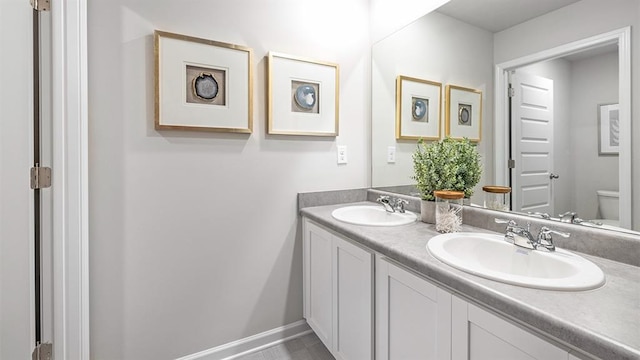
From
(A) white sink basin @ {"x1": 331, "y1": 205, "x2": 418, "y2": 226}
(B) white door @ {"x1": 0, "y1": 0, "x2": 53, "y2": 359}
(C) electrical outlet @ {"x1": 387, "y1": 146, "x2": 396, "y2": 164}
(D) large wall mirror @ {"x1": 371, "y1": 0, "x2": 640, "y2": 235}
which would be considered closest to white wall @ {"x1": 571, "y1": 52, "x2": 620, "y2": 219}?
(D) large wall mirror @ {"x1": 371, "y1": 0, "x2": 640, "y2": 235}

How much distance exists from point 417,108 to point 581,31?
2.70ft

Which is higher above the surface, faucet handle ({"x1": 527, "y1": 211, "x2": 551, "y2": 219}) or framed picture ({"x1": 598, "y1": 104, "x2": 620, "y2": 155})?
framed picture ({"x1": 598, "y1": 104, "x2": 620, "y2": 155})

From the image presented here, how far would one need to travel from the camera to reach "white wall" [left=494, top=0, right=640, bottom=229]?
900 millimetres

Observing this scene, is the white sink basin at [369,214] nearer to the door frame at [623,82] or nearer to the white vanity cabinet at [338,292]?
the white vanity cabinet at [338,292]

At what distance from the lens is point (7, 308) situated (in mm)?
1162

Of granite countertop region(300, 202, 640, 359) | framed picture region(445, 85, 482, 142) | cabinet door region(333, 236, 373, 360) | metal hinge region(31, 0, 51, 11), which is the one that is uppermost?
metal hinge region(31, 0, 51, 11)

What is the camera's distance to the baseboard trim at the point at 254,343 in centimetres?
159

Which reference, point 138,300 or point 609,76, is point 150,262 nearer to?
point 138,300

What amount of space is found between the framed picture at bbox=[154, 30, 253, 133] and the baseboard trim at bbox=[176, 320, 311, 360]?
125 cm

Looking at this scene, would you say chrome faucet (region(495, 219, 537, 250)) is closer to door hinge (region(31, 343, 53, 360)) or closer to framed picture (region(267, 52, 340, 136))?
framed picture (region(267, 52, 340, 136))

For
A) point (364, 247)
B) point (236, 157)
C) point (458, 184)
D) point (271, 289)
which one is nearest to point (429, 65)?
point (458, 184)

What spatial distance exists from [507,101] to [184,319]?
1.98 meters

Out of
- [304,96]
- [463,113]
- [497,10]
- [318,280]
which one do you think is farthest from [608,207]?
[304,96]

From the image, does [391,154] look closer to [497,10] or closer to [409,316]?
[497,10]
